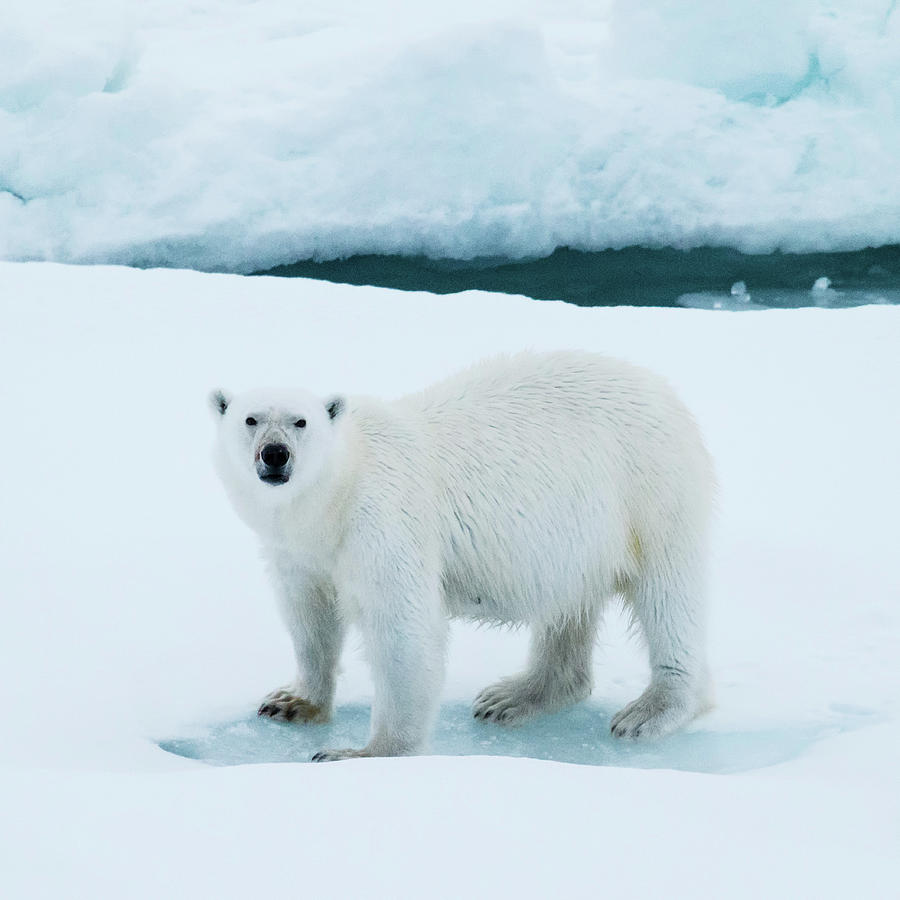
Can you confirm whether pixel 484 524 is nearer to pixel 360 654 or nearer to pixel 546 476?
pixel 546 476

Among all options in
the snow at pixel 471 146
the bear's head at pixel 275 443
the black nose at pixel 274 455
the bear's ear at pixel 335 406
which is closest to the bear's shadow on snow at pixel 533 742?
the bear's head at pixel 275 443

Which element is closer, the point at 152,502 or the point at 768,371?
the point at 152,502

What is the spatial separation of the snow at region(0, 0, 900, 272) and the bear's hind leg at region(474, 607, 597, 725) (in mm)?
7006

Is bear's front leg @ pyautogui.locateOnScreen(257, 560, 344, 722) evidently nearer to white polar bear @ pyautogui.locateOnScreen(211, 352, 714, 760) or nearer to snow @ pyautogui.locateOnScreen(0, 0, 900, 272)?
white polar bear @ pyautogui.locateOnScreen(211, 352, 714, 760)

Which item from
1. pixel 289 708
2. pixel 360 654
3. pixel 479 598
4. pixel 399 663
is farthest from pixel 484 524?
pixel 360 654

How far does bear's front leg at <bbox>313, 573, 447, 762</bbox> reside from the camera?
3.08 m

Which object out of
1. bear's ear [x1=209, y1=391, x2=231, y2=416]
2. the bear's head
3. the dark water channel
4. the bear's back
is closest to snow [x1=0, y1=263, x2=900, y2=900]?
the bear's back

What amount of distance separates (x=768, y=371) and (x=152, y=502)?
3939 mm

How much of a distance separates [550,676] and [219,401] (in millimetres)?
1350

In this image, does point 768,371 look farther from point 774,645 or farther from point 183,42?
point 183,42

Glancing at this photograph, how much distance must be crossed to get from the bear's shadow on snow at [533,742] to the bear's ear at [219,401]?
91 cm

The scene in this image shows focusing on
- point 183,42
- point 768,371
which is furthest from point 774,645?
point 183,42

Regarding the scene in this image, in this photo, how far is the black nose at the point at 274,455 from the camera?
2.91 metres

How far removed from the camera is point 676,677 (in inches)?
136
